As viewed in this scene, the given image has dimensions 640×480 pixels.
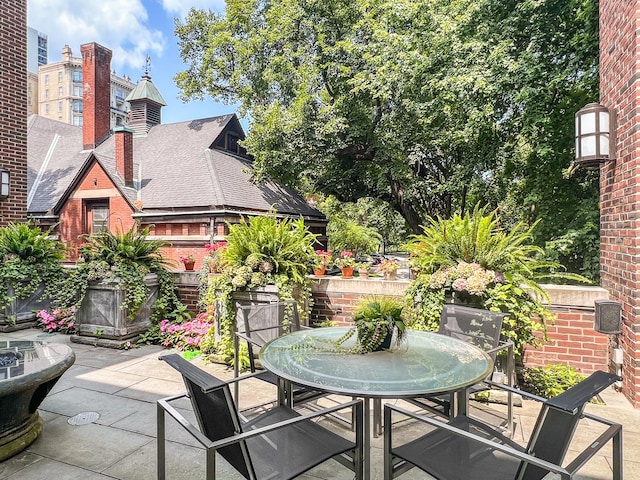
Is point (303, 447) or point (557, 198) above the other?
point (557, 198)

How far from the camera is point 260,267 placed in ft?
14.9

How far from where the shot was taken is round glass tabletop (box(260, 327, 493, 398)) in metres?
1.82

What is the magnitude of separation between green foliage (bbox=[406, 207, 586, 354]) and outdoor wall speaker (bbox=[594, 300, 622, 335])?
0.43m

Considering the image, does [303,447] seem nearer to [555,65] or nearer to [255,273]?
[255,273]

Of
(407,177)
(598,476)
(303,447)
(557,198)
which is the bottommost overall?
(598,476)

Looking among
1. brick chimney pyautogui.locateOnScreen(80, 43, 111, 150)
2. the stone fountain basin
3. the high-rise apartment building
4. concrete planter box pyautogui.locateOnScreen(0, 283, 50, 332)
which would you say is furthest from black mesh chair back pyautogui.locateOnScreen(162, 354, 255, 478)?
the high-rise apartment building

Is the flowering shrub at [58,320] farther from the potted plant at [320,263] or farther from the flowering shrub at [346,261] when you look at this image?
the flowering shrub at [346,261]

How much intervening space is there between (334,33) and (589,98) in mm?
7454

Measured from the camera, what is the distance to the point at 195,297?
5.85 metres

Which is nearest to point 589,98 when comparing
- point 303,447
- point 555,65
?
point 555,65

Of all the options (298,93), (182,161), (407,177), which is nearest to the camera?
(298,93)

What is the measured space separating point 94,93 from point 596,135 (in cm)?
1760

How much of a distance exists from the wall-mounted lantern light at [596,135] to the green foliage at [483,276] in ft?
3.01

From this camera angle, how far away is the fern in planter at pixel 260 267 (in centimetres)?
446
